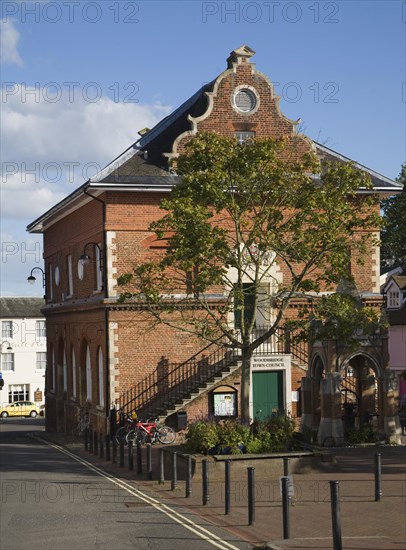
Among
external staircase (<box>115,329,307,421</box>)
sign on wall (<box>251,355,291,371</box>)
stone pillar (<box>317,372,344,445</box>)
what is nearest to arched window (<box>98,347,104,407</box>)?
external staircase (<box>115,329,307,421</box>)

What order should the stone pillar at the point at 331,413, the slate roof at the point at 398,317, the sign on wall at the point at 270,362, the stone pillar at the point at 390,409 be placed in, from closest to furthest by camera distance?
1. the stone pillar at the point at 331,413
2. the stone pillar at the point at 390,409
3. the sign on wall at the point at 270,362
4. the slate roof at the point at 398,317

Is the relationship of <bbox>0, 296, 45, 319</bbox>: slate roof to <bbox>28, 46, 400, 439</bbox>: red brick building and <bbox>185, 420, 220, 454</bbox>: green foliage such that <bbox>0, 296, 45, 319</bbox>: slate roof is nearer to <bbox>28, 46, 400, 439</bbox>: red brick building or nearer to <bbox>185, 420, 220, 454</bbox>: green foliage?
<bbox>28, 46, 400, 439</bbox>: red brick building

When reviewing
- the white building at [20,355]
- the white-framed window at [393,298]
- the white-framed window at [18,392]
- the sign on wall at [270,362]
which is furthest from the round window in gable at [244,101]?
the white-framed window at [18,392]

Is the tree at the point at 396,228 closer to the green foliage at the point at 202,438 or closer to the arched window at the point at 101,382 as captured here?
the arched window at the point at 101,382

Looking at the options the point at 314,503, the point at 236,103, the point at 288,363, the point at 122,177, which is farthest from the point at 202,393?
the point at 314,503

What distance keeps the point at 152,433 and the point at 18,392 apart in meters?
59.6

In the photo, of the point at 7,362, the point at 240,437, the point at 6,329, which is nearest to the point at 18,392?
the point at 7,362

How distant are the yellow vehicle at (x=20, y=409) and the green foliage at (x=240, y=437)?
60677 millimetres

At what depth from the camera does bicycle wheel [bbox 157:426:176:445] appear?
3397cm

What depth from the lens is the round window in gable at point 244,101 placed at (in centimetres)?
3809

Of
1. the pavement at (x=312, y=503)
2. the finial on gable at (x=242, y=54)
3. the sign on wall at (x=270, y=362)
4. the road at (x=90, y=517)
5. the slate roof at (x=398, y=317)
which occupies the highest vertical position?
the finial on gable at (x=242, y=54)

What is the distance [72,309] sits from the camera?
43844 millimetres

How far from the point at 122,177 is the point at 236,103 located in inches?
210

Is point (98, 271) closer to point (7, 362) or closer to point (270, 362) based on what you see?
point (270, 362)
